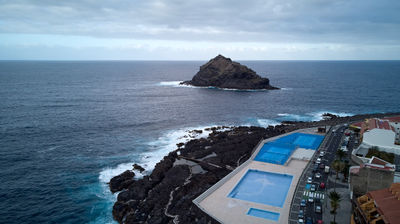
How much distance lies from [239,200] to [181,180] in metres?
13.5

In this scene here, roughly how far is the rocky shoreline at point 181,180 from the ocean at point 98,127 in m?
3.11

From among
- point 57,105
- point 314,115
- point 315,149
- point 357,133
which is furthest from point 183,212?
point 57,105

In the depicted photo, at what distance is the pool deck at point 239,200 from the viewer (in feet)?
113

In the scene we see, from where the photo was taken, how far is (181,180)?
160 ft

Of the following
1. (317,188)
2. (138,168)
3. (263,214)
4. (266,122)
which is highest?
(266,122)

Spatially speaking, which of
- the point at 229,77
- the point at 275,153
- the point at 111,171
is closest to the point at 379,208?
the point at 275,153

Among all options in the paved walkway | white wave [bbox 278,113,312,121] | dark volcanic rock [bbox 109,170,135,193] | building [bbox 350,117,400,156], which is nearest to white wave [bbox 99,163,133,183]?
dark volcanic rock [bbox 109,170,135,193]

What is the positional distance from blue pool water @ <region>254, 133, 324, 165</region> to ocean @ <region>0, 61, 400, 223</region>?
2159 cm

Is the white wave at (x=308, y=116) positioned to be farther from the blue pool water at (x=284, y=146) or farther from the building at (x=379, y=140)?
the building at (x=379, y=140)

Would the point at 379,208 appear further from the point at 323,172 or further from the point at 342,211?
the point at 323,172

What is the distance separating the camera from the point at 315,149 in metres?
56.3

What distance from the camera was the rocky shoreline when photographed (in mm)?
38875

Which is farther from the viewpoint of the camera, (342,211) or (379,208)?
(342,211)

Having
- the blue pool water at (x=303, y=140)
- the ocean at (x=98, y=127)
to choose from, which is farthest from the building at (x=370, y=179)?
the ocean at (x=98, y=127)
